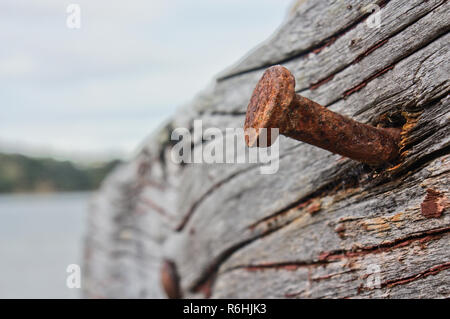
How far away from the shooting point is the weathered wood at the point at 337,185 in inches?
46.1

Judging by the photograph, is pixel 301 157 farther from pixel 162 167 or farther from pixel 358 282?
pixel 162 167

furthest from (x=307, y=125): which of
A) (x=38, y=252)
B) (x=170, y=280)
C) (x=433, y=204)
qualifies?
(x=38, y=252)

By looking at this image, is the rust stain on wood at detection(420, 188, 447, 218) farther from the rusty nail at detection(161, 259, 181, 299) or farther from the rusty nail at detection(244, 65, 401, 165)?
the rusty nail at detection(161, 259, 181, 299)

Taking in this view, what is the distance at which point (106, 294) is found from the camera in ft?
11.7

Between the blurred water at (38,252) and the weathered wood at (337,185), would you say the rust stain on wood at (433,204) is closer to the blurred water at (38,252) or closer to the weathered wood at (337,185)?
the weathered wood at (337,185)

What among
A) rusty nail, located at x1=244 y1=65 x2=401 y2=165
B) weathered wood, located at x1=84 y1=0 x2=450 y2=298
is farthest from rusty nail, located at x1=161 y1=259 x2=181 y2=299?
rusty nail, located at x1=244 y1=65 x2=401 y2=165

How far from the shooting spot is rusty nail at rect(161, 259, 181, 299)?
2.50m

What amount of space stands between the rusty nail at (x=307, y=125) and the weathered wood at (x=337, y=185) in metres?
0.09

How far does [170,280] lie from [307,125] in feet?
5.53

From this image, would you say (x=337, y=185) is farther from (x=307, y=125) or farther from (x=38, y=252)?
(x=38, y=252)

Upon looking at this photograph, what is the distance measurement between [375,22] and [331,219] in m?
0.63

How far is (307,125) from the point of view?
1.11 metres

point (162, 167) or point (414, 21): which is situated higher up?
point (162, 167)
